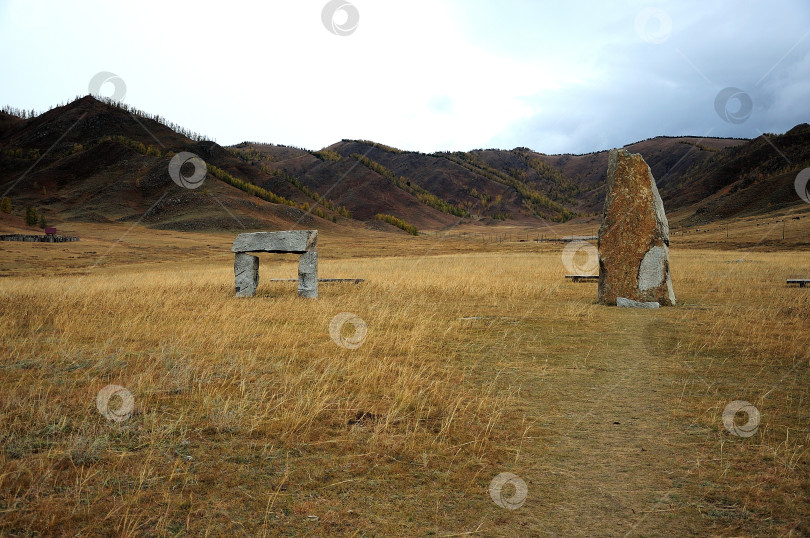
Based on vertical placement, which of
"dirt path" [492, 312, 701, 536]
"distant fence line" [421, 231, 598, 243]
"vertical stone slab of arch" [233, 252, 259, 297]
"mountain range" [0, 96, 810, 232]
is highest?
"mountain range" [0, 96, 810, 232]

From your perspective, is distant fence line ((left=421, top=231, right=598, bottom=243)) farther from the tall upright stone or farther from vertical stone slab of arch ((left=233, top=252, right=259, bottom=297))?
vertical stone slab of arch ((left=233, top=252, right=259, bottom=297))

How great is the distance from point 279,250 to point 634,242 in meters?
10.1

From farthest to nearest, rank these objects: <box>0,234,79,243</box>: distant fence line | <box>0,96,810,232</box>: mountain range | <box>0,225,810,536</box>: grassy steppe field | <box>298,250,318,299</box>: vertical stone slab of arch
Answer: <box>0,96,810,232</box>: mountain range, <box>0,234,79,243</box>: distant fence line, <box>298,250,318,299</box>: vertical stone slab of arch, <box>0,225,810,536</box>: grassy steppe field

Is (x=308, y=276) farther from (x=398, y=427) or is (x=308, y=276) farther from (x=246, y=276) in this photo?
(x=398, y=427)

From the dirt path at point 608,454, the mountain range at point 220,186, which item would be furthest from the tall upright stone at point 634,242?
the mountain range at point 220,186

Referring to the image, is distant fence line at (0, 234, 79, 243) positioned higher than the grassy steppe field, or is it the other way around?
distant fence line at (0, 234, 79, 243)

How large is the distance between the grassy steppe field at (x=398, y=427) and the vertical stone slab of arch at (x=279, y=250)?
13.5ft

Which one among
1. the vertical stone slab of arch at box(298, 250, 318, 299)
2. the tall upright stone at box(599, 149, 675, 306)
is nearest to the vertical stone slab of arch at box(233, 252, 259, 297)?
the vertical stone slab of arch at box(298, 250, 318, 299)

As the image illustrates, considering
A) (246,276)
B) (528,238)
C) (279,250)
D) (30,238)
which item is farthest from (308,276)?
(528,238)

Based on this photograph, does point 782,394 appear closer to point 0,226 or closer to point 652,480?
point 652,480

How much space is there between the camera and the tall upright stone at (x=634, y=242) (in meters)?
13.4

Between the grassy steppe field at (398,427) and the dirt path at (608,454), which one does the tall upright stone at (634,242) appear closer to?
the grassy steppe field at (398,427)

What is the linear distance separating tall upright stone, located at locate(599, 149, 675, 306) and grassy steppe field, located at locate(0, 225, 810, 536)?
264 cm

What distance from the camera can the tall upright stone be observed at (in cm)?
1341
